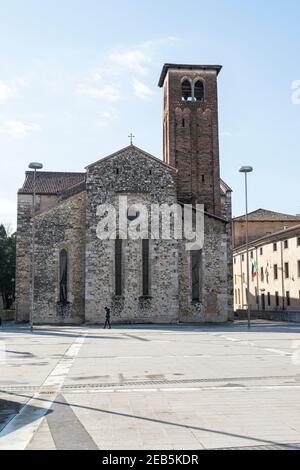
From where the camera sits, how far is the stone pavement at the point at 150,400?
633 cm

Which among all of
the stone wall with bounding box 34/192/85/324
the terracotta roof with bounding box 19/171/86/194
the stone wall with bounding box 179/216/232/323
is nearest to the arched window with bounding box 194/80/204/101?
the stone wall with bounding box 179/216/232/323

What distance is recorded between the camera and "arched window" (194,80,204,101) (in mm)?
42188

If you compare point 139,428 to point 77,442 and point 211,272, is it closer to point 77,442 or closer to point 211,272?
point 77,442

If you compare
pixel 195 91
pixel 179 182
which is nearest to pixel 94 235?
pixel 179 182

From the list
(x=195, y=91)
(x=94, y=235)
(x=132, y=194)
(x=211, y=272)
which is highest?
(x=195, y=91)

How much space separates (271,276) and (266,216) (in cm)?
1435

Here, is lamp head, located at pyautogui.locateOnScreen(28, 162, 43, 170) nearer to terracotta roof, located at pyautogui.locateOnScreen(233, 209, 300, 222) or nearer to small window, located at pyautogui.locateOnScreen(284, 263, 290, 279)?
small window, located at pyautogui.locateOnScreen(284, 263, 290, 279)

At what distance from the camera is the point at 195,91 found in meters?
42.3

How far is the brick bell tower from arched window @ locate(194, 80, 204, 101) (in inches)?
7.6

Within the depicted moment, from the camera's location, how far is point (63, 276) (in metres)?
36.7

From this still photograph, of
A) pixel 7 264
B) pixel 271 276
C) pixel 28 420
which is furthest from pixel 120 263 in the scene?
pixel 28 420

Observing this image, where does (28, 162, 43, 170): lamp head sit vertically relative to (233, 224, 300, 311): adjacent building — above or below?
above

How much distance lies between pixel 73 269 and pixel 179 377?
2603 centimetres

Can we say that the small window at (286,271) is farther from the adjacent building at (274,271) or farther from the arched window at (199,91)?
the arched window at (199,91)
